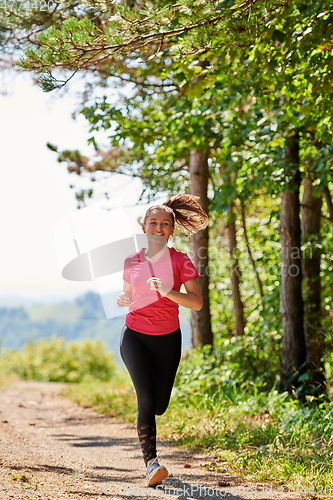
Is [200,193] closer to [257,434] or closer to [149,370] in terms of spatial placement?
[257,434]

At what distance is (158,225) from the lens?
432 centimetres

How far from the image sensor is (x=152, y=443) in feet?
13.3

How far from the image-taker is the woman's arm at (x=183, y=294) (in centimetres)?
395

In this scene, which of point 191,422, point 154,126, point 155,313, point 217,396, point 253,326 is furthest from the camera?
point 253,326

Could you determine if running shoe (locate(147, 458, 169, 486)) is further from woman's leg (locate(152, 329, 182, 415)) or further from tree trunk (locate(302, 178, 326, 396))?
tree trunk (locate(302, 178, 326, 396))

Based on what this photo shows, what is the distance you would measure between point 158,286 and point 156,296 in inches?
8.5

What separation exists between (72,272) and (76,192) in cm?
643

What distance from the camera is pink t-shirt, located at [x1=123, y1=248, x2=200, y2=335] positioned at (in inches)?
164

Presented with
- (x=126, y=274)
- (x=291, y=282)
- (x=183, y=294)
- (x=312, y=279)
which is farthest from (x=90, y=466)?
(x=312, y=279)

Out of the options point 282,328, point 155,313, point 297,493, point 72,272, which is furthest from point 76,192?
point 297,493

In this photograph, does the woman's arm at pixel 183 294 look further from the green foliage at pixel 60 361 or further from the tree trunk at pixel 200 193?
the green foliage at pixel 60 361

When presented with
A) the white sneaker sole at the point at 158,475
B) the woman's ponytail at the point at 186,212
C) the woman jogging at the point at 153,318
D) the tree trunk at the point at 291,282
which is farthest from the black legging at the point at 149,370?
the tree trunk at the point at 291,282

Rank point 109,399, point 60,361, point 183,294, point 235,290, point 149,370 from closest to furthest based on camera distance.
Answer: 1. point 183,294
2. point 149,370
3. point 109,399
4. point 235,290
5. point 60,361

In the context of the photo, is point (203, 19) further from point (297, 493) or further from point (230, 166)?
point (230, 166)
